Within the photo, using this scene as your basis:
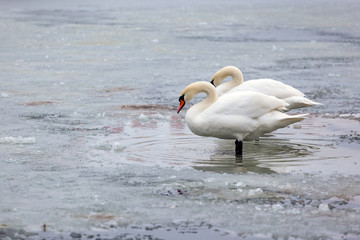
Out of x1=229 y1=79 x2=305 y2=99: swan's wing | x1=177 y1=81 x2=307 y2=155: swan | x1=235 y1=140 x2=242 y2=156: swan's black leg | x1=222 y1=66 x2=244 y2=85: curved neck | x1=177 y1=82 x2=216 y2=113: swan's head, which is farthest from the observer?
x1=222 y1=66 x2=244 y2=85: curved neck

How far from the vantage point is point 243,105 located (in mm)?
8102

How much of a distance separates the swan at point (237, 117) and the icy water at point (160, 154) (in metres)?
0.29

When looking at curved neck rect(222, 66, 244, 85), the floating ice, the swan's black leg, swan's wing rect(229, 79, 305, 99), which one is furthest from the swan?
curved neck rect(222, 66, 244, 85)

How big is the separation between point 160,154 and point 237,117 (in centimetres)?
95

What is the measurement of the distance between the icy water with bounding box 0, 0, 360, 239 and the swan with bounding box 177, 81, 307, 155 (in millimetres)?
288

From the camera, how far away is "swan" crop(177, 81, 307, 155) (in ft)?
26.2

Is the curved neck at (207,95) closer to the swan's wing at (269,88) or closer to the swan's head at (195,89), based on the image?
the swan's head at (195,89)

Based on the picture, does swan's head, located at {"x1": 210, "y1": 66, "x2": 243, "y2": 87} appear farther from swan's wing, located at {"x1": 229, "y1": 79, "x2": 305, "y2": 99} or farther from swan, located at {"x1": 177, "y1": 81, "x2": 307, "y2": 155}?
swan, located at {"x1": 177, "y1": 81, "x2": 307, "y2": 155}

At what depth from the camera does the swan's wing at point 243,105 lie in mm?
8031

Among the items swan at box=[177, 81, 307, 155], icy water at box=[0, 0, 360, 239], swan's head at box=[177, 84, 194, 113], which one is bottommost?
icy water at box=[0, 0, 360, 239]

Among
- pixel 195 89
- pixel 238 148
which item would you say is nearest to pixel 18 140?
pixel 195 89

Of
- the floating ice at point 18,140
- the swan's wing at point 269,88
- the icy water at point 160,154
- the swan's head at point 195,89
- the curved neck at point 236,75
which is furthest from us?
the curved neck at point 236,75

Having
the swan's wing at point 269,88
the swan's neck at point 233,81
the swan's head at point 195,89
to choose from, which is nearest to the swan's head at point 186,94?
the swan's head at point 195,89

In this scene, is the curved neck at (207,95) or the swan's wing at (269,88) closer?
the curved neck at (207,95)
